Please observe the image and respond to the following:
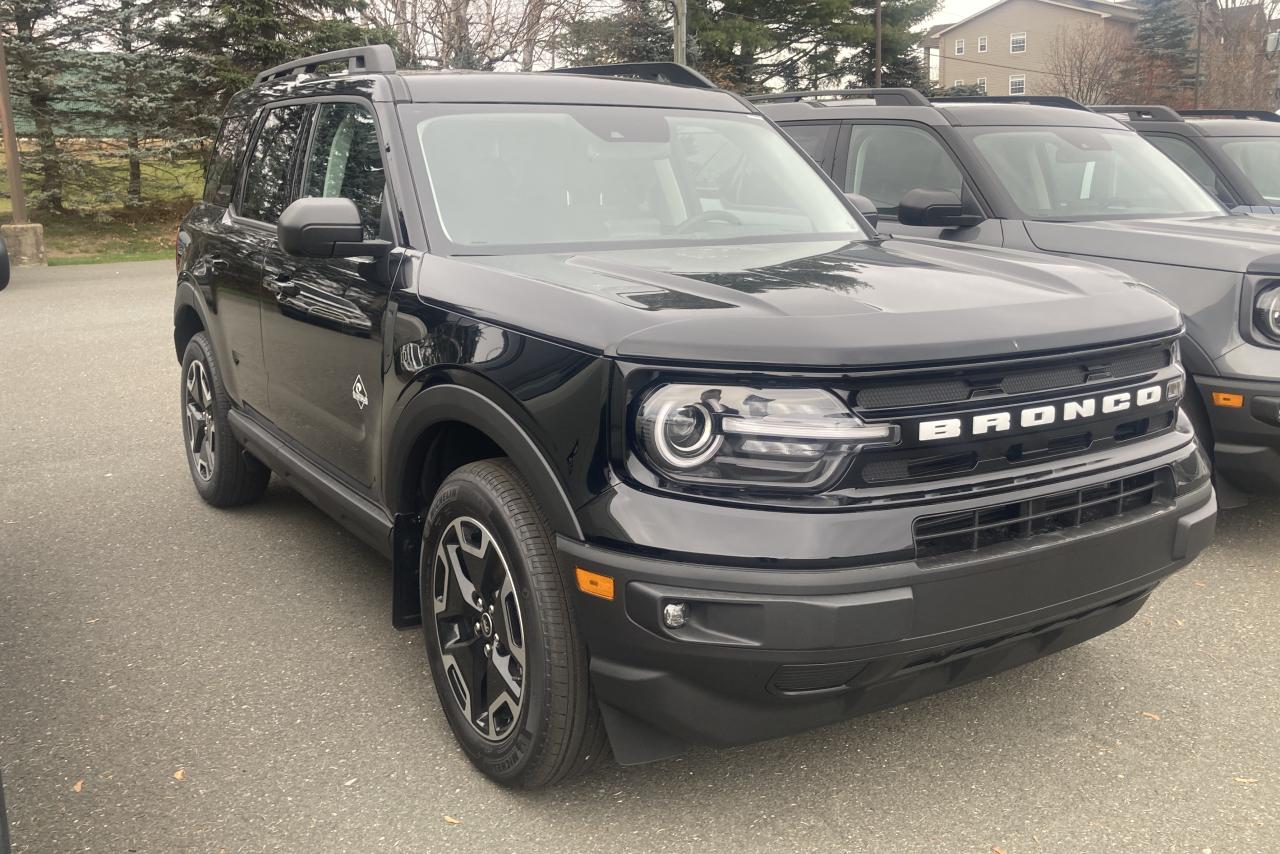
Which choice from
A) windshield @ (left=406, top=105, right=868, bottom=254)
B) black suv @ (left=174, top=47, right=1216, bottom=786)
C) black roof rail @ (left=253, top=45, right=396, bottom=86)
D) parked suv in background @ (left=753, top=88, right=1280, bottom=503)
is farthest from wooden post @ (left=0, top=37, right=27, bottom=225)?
black suv @ (left=174, top=47, right=1216, bottom=786)

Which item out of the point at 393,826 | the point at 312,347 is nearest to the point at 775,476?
the point at 393,826

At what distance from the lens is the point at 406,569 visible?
3365 mm

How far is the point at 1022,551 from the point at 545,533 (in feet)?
3.55

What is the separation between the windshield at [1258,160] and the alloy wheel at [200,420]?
23.8ft

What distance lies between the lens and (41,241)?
19234 mm

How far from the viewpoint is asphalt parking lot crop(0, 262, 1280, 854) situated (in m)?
2.85

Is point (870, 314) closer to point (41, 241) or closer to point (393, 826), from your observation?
point (393, 826)

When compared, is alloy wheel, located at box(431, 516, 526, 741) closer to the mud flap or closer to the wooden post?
the mud flap

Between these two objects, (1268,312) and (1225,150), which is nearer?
(1268,312)

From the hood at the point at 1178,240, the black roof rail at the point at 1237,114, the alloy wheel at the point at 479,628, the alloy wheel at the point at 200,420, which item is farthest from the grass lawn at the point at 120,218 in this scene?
the alloy wheel at the point at 479,628

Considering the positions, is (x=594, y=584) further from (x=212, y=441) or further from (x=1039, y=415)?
(x=212, y=441)

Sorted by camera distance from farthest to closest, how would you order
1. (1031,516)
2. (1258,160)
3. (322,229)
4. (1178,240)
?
(1258,160) < (1178,240) < (322,229) < (1031,516)

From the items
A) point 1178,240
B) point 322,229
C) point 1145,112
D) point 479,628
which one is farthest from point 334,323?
point 1145,112

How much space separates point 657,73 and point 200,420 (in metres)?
2.72
